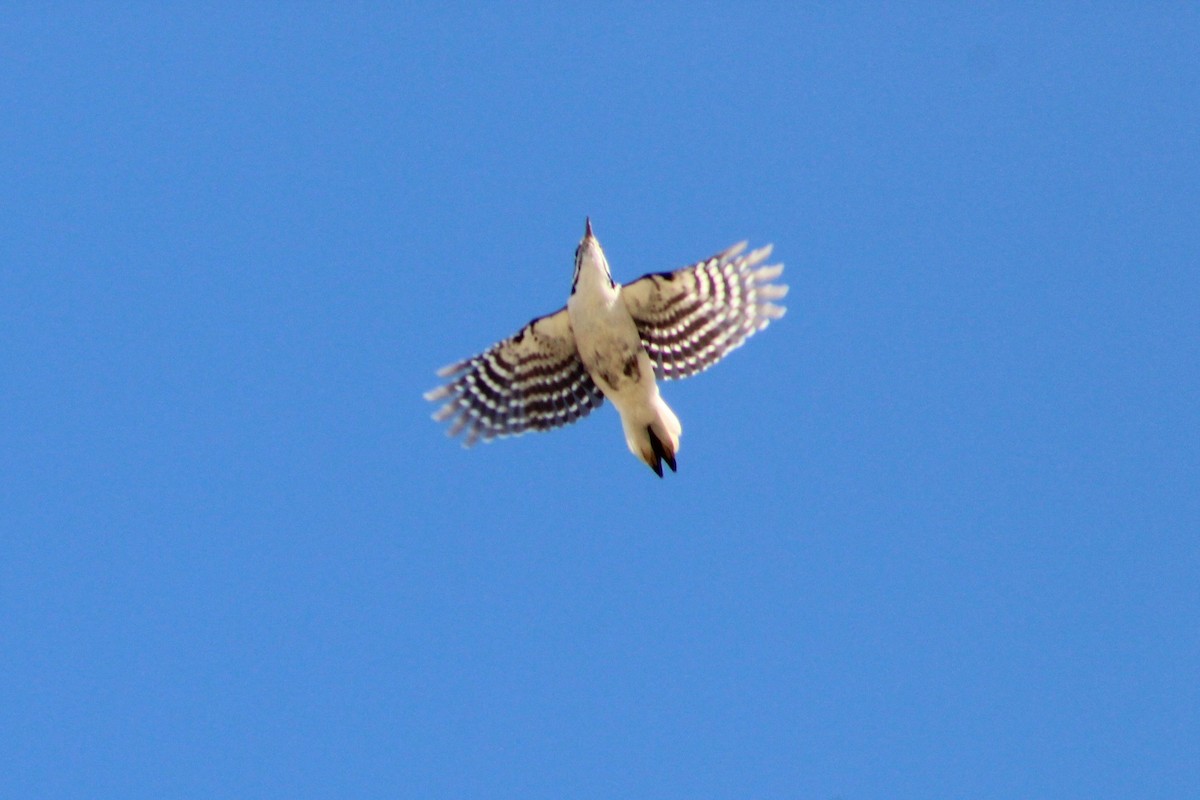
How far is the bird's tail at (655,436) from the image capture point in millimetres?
16016

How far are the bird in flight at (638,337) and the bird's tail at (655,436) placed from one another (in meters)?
0.01

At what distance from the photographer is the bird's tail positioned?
1602cm

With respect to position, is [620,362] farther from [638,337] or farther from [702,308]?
[702,308]

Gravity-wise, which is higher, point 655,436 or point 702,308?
point 702,308

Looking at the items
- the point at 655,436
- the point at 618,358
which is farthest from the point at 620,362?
the point at 655,436

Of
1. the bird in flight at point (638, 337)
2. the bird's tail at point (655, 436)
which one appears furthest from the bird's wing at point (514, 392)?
the bird's tail at point (655, 436)

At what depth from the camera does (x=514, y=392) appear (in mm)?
16672

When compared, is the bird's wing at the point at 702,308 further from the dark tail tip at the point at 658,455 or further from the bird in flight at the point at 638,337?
the dark tail tip at the point at 658,455

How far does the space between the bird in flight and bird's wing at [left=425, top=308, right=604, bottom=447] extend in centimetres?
1

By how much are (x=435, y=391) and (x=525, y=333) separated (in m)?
1.27

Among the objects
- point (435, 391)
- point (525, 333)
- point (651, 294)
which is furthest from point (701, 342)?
point (435, 391)

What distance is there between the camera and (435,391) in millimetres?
16766

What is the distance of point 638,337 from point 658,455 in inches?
48.2

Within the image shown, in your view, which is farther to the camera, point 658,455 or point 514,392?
point 514,392
